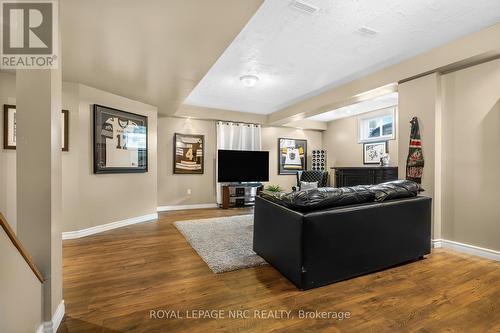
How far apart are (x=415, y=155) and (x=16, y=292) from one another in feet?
13.2

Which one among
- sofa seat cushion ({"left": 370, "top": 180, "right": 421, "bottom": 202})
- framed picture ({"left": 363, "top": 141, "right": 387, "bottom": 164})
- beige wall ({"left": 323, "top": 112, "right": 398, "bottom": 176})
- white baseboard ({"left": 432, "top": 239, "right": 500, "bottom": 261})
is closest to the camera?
sofa seat cushion ({"left": 370, "top": 180, "right": 421, "bottom": 202})

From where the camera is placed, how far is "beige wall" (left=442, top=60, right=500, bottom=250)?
2691 mm

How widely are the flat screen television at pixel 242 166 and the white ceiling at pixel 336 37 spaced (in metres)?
2.11

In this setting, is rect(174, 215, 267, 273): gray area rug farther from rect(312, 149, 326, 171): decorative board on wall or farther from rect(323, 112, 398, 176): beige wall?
rect(323, 112, 398, 176): beige wall

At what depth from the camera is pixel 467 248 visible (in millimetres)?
2883

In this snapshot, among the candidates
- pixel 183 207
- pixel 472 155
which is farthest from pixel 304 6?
pixel 183 207

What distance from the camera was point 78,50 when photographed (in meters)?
2.50

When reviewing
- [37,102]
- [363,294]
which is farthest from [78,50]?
[363,294]

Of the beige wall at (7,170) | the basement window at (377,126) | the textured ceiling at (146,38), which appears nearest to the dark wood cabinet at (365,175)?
the basement window at (377,126)

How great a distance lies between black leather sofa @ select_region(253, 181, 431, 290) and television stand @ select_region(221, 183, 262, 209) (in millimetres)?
3371

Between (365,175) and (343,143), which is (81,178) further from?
(343,143)

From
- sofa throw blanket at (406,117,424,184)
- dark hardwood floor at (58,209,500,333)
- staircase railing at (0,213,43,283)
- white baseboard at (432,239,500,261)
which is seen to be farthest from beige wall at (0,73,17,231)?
white baseboard at (432,239,500,261)

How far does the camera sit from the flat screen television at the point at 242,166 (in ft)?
19.5

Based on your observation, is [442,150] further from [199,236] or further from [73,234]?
[73,234]
